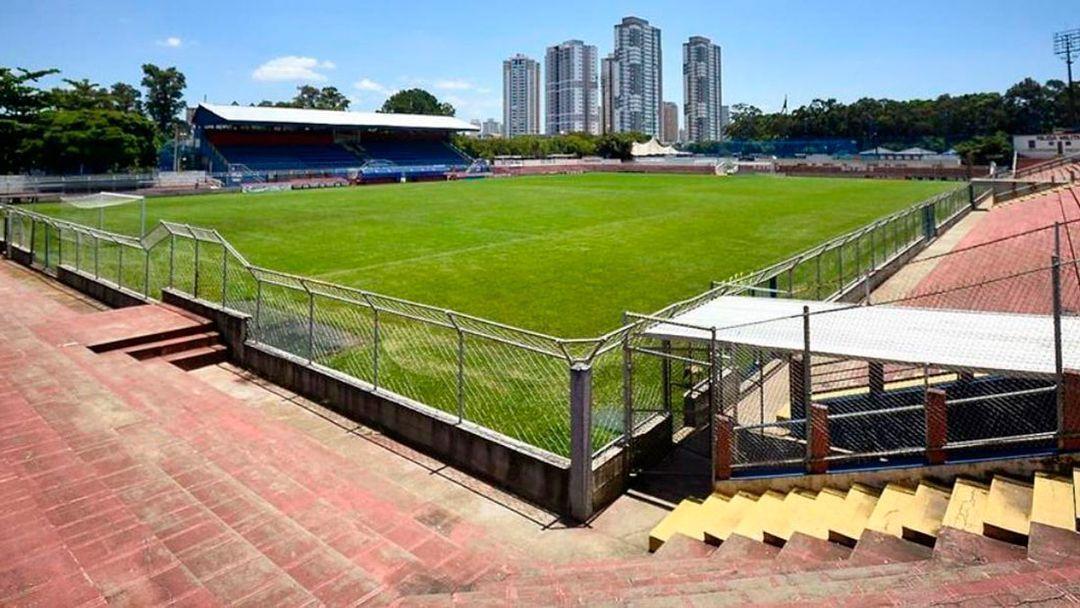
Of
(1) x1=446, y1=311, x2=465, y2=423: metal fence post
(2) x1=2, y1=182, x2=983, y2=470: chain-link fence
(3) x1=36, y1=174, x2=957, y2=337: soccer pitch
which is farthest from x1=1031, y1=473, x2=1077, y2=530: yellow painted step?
(3) x1=36, y1=174, x2=957, y2=337: soccer pitch

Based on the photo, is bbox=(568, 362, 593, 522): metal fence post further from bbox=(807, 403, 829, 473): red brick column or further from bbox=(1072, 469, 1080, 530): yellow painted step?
bbox=(1072, 469, 1080, 530): yellow painted step

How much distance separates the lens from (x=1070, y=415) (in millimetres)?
5676

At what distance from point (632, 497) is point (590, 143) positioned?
A: 122 metres

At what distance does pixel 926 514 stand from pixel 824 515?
789 millimetres

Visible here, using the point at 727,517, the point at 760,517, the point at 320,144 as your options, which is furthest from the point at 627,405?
the point at 320,144

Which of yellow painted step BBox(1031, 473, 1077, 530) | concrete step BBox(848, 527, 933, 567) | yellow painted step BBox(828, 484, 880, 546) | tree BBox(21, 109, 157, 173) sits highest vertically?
tree BBox(21, 109, 157, 173)

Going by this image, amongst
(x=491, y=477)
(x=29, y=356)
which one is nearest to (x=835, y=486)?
(x=491, y=477)

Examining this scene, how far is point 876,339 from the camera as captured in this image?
7.59 metres

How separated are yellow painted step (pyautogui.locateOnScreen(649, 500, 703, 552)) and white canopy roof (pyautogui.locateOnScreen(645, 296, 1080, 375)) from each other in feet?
5.79

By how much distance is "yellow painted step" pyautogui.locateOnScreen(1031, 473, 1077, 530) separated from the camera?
4861 millimetres

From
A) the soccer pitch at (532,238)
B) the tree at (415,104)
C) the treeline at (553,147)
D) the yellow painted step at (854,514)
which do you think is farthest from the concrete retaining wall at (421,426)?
the tree at (415,104)

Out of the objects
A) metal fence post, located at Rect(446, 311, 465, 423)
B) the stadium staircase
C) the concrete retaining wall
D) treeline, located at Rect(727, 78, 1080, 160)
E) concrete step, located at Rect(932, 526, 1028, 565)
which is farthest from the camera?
treeline, located at Rect(727, 78, 1080, 160)

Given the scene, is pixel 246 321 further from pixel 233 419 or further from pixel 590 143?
pixel 590 143

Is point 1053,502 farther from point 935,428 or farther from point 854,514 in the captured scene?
point 854,514
